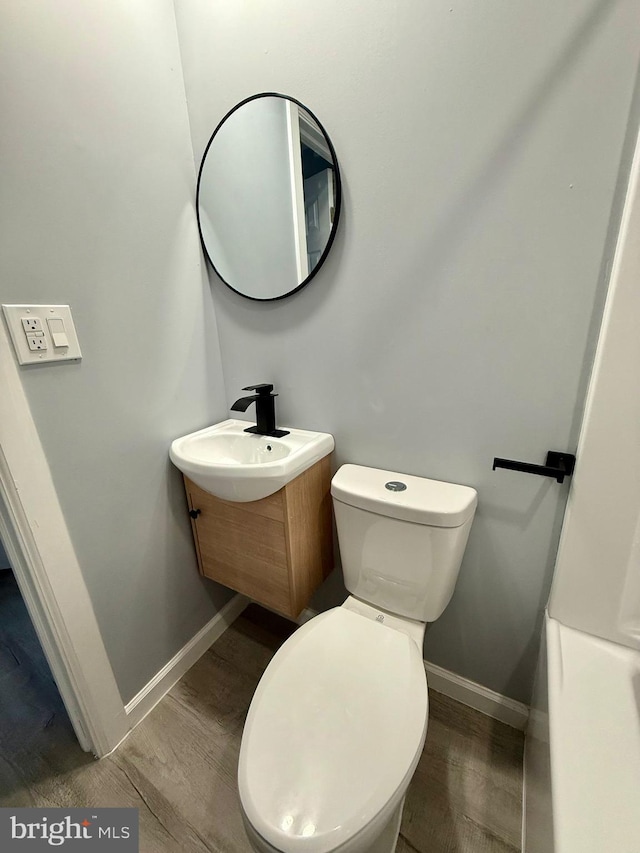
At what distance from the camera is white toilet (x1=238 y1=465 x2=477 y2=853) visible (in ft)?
1.89

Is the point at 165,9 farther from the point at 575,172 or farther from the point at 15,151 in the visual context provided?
the point at 575,172

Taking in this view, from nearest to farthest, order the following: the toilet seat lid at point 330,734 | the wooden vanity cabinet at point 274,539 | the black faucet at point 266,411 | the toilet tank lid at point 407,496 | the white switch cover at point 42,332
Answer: the toilet seat lid at point 330,734 < the white switch cover at point 42,332 < the toilet tank lid at point 407,496 < the wooden vanity cabinet at point 274,539 < the black faucet at point 266,411

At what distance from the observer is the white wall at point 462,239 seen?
2.18 feet

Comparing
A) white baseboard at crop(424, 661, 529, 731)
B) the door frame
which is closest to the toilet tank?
white baseboard at crop(424, 661, 529, 731)

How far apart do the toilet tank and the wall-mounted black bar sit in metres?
0.13

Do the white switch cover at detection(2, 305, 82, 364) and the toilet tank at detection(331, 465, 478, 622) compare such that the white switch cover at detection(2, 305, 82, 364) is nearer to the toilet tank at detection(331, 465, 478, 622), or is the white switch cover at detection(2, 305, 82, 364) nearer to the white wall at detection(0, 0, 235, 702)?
the white wall at detection(0, 0, 235, 702)

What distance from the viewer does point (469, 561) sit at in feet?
3.27

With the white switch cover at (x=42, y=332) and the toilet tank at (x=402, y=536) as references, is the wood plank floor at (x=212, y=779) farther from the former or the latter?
the white switch cover at (x=42, y=332)

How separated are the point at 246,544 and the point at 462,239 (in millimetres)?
1036

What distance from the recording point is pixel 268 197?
1025mm

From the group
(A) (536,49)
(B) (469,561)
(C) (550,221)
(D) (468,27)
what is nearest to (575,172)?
(C) (550,221)

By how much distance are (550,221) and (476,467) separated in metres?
0.59

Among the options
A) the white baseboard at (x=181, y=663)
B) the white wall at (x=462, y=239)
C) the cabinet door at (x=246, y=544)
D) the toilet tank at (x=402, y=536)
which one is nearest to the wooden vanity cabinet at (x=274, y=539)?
the cabinet door at (x=246, y=544)

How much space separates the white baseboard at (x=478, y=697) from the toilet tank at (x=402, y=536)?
16.1 inches
